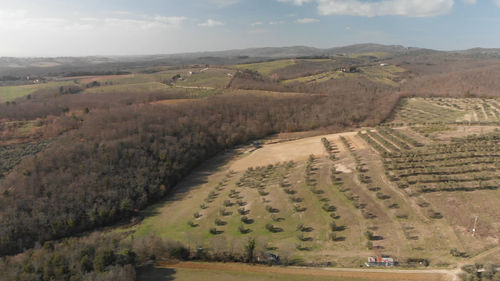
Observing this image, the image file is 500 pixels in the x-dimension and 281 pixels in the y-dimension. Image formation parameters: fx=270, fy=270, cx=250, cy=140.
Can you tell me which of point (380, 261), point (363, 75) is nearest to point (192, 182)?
point (380, 261)

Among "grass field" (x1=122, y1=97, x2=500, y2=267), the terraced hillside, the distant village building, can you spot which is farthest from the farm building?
the terraced hillside

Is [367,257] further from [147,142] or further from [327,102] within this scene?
[327,102]

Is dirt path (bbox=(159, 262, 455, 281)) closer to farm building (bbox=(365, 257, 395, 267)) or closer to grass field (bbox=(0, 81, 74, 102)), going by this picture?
farm building (bbox=(365, 257, 395, 267))

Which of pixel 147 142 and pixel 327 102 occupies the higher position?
pixel 327 102

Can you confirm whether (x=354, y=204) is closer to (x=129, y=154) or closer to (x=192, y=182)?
(x=192, y=182)

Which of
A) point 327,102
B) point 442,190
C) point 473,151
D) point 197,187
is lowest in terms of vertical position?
point 197,187

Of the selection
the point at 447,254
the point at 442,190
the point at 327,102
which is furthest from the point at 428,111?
the point at 447,254

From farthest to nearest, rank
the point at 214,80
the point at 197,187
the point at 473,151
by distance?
the point at 214,80 → the point at 197,187 → the point at 473,151
